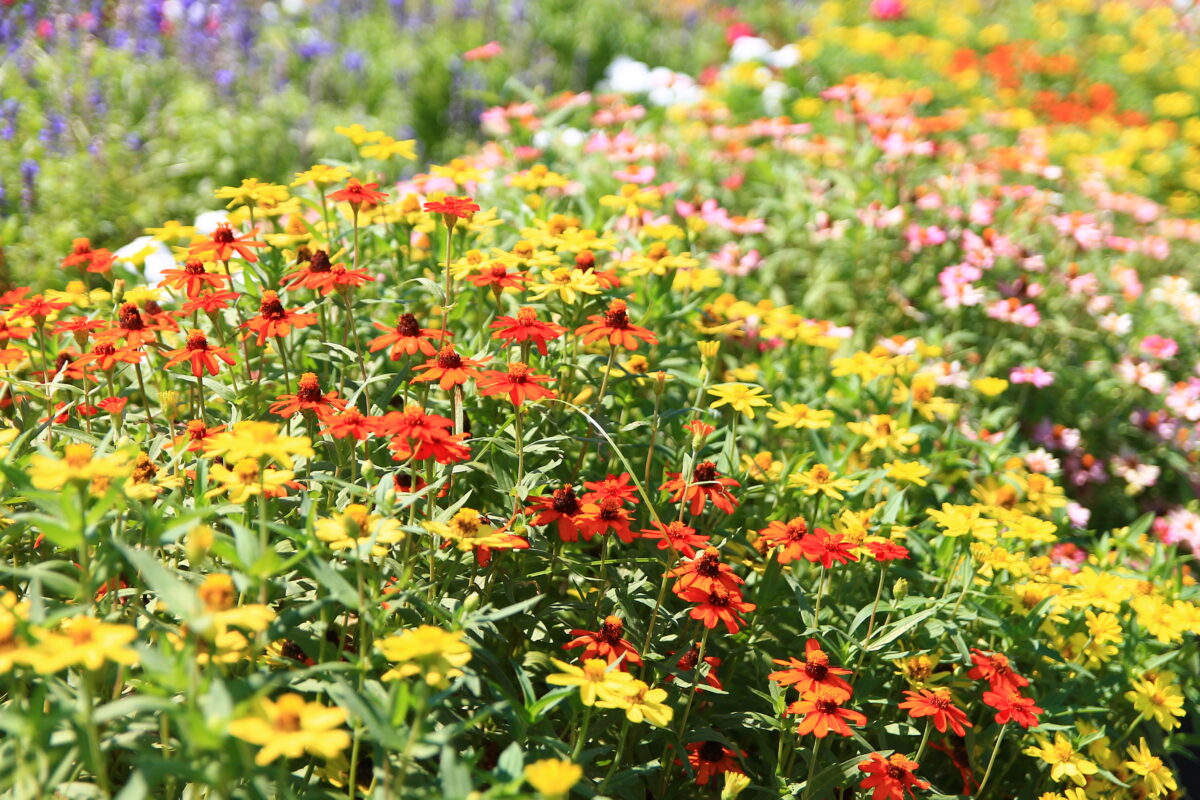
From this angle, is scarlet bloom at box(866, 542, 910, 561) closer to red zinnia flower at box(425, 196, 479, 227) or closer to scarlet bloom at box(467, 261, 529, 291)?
scarlet bloom at box(467, 261, 529, 291)

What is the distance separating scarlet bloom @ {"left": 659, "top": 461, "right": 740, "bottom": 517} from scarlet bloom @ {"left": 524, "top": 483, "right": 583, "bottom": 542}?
0.18m

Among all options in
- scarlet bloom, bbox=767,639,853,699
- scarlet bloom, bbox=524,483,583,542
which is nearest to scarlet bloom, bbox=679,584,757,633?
scarlet bloom, bbox=767,639,853,699

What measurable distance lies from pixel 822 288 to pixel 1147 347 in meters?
1.27

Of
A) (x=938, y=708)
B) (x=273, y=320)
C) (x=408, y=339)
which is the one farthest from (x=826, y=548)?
(x=273, y=320)

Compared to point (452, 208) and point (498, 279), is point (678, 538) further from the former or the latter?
point (452, 208)

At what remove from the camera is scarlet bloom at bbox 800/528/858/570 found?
1.73m

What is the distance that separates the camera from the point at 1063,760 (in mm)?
1884

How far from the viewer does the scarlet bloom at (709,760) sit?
176cm

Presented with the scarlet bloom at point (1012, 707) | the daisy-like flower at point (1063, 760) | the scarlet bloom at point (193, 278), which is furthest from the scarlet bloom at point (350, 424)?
the daisy-like flower at point (1063, 760)

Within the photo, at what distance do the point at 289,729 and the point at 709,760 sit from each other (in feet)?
3.27

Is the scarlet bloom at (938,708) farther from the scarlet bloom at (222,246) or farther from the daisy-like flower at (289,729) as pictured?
the scarlet bloom at (222,246)

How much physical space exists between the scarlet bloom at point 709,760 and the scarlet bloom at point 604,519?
0.46 metres

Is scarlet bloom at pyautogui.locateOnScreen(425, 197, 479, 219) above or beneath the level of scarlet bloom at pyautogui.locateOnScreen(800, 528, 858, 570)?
above

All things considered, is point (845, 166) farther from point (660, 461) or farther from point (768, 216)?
point (660, 461)
